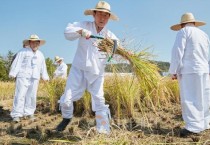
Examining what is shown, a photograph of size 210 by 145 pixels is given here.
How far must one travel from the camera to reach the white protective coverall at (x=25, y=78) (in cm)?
712

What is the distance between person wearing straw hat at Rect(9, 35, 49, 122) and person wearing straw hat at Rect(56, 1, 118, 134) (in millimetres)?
2566

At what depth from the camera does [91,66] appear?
4.64 metres

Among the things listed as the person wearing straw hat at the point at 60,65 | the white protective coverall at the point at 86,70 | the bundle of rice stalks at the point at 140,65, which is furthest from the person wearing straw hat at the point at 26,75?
the person wearing straw hat at the point at 60,65

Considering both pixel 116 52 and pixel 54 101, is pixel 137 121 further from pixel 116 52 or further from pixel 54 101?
pixel 54 101

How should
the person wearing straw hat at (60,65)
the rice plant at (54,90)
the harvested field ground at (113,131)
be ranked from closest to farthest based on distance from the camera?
the harvested field ground at (113,131)
the rice plant at (54,90)
the person wearing straw hat at (60,65)

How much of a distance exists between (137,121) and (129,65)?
1.67m

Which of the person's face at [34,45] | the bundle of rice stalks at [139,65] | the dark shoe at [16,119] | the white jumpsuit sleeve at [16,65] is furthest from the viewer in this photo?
the person's face at [34,45]

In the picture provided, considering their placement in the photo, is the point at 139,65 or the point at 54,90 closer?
the point at 139,65

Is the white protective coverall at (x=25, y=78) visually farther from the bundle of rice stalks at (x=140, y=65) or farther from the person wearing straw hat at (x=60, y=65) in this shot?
the person wearing straw hat at (x=60, y=65)

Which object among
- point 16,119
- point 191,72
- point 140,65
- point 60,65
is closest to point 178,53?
point 191,72

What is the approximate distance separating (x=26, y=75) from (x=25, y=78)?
0.07 metres

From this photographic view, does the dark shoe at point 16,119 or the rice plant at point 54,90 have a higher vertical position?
the rice plant at point 54,90

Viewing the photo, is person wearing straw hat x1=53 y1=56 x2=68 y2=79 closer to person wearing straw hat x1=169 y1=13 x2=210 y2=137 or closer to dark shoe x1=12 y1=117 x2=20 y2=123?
dark shoe x1=12 y1=117 x2=20 y2=123

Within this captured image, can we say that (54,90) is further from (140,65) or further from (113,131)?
(113,131)
